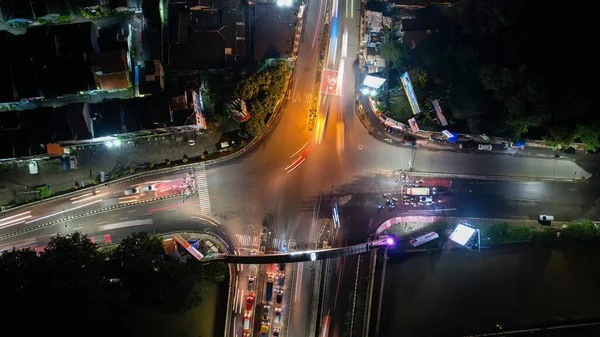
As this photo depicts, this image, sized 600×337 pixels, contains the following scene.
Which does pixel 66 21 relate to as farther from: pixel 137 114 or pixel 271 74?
pixel 271 74

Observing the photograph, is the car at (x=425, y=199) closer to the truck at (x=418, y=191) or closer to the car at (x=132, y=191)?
the truck at (x=418, y=191)

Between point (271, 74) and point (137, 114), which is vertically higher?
point (271, 74)

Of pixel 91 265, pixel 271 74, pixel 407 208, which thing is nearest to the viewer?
pixel 91 265

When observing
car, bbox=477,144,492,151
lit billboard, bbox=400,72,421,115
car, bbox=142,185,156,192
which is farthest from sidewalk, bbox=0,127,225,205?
car, bbox=477,144,492,151

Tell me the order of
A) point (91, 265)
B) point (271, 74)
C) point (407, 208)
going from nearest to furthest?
point (91, 265), point (271, 74), point (407, 208)

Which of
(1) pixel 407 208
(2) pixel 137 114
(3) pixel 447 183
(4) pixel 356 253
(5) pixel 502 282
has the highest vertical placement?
(2) pixel 137 114

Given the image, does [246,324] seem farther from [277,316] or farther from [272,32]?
[272,32]

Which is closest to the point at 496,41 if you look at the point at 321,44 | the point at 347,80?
the point at 347,80

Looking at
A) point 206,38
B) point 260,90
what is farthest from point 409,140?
point 206,38
